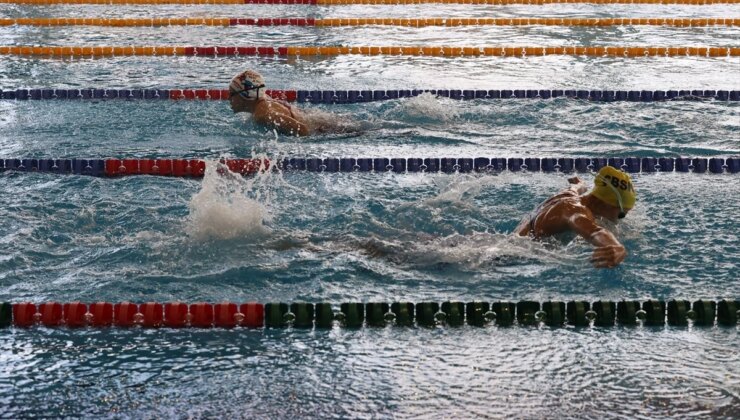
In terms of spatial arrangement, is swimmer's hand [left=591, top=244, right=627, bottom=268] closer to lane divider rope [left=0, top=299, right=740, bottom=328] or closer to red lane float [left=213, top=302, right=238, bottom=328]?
lane divider rope [left=0, top=299, right=740, bottom=328]

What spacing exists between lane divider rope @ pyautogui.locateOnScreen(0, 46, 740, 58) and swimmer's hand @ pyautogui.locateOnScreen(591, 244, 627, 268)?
5.47m

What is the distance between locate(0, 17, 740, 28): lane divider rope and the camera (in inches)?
441

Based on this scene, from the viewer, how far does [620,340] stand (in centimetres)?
412

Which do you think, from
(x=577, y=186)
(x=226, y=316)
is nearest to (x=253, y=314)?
(x=226, y=316)

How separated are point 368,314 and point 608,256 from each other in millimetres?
1009

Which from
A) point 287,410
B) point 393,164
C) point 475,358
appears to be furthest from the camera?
point 393,164

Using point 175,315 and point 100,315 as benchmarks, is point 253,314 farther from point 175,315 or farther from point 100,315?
point 100,315

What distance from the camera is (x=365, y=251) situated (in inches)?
197

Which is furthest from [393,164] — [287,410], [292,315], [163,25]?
[163,25]

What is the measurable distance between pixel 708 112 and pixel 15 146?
14.9 feet

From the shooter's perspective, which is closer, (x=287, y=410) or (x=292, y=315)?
(x=287, y=410)

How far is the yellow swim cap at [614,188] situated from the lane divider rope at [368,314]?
1.99 feet

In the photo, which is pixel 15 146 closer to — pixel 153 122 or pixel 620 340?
pixel 153 122

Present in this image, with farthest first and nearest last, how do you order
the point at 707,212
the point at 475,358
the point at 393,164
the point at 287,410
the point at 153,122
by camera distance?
1. the point at 153,122
2. the point at 393,164
3. the point at 707,212
4. the point at 475,358
5. the point at 287,410
